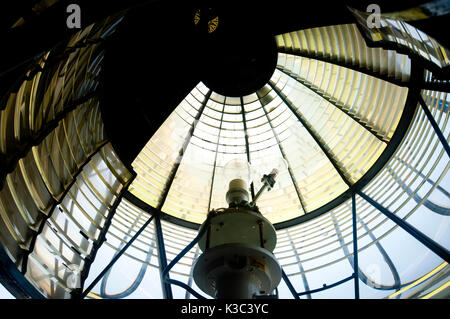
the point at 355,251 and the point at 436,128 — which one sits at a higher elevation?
the point at 436,128

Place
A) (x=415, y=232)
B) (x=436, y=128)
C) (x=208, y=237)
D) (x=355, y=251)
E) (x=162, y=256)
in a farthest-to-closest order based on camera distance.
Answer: (x=162, y=256)
(x=355, y=251)
(x=415, y=232)
(x=436, y=128)
(x=208, y=237)

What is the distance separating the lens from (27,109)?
8.34 feet

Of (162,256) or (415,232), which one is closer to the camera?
(415,232)

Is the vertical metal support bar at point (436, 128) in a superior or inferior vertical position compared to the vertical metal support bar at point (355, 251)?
superior

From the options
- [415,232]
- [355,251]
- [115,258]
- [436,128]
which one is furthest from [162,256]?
[436,128]

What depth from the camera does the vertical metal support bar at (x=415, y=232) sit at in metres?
4.16

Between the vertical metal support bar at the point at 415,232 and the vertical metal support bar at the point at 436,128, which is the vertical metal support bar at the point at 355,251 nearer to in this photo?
the vertical metal support bar at the point at 415,232

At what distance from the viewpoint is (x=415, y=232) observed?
4602 millimetres

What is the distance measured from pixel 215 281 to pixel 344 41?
404cm

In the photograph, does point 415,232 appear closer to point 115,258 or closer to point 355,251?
point 355,251

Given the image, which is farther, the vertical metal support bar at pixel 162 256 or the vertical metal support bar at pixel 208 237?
the vertical metal support bar at pixel 162 256

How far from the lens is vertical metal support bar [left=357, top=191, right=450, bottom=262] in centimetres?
416

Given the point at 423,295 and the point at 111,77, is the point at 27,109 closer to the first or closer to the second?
the point at 111,77

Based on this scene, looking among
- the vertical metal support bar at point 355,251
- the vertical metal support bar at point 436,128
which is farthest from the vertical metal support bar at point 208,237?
the vertical metal support bar at point 436,128
